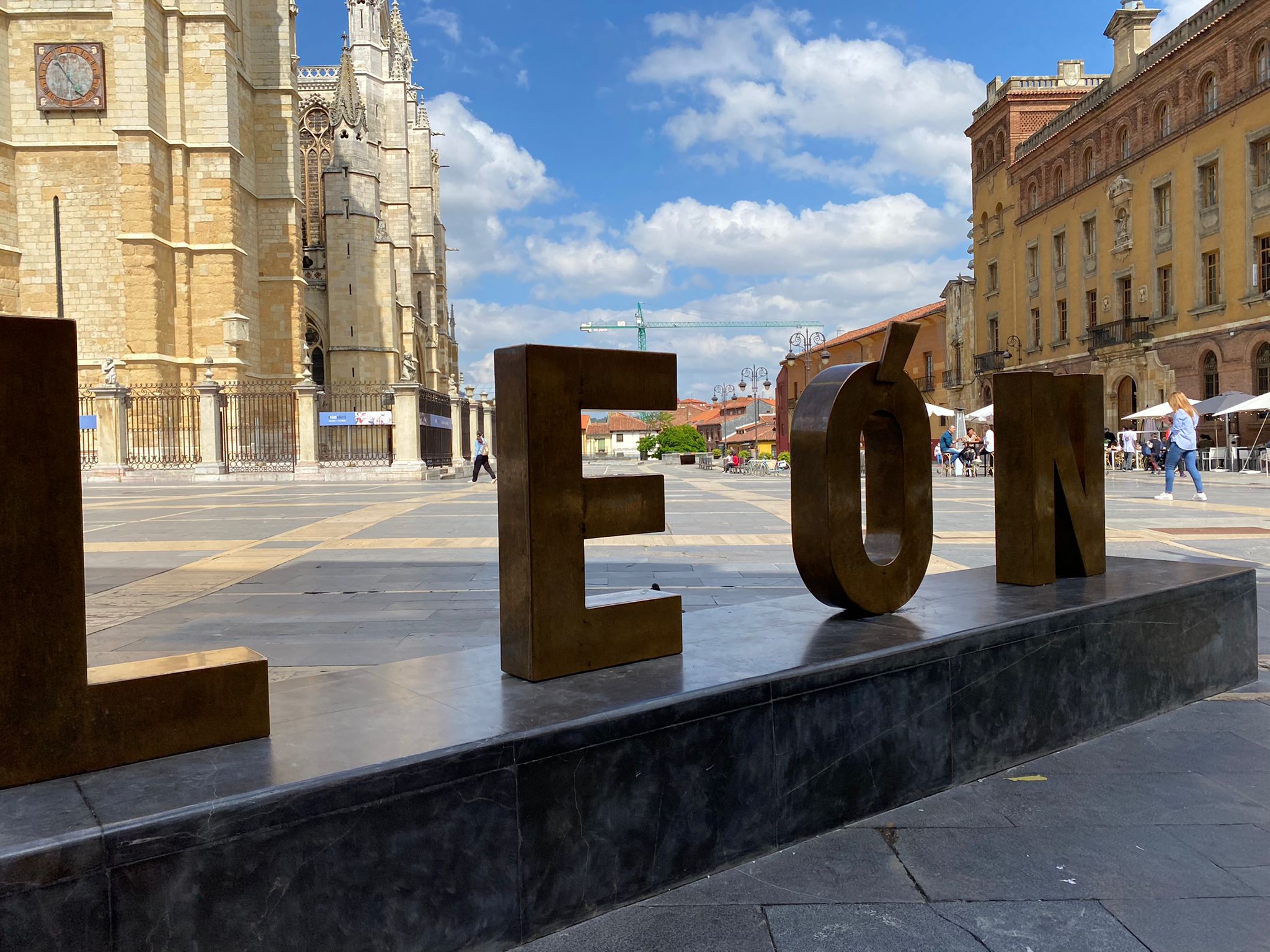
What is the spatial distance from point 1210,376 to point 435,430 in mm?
25314

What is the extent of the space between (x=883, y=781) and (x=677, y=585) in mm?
3991

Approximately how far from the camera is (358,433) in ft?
97.5

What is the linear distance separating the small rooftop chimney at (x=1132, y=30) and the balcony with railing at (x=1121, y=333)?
8.87 metres

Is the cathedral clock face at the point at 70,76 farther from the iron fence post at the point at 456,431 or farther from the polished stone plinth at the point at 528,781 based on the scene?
the polished stone plinth at the point at 528,781

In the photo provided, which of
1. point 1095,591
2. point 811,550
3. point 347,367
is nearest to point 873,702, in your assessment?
point 811,550

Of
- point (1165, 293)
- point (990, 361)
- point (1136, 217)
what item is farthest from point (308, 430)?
point (990, 361)

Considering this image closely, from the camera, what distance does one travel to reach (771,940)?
79.5 inches

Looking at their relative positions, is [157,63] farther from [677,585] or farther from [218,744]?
[218,744]

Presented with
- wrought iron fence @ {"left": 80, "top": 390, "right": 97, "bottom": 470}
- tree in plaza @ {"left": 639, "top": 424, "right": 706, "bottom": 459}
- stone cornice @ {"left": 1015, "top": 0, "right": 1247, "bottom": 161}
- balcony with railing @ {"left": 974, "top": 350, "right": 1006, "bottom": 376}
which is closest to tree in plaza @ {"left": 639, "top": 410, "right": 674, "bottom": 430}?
→ tree in plaza @ {"left": 639, "top": 424, "right": 706, "bottom": 459}

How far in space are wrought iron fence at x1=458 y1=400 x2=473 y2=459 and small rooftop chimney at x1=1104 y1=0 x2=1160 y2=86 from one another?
2776cm

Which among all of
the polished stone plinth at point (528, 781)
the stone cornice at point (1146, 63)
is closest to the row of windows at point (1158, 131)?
the stone cornice at point (1146, 63)

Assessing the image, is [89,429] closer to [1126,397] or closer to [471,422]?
[471,422]

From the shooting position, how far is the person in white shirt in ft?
92.9

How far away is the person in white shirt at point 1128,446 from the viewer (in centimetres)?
2833
